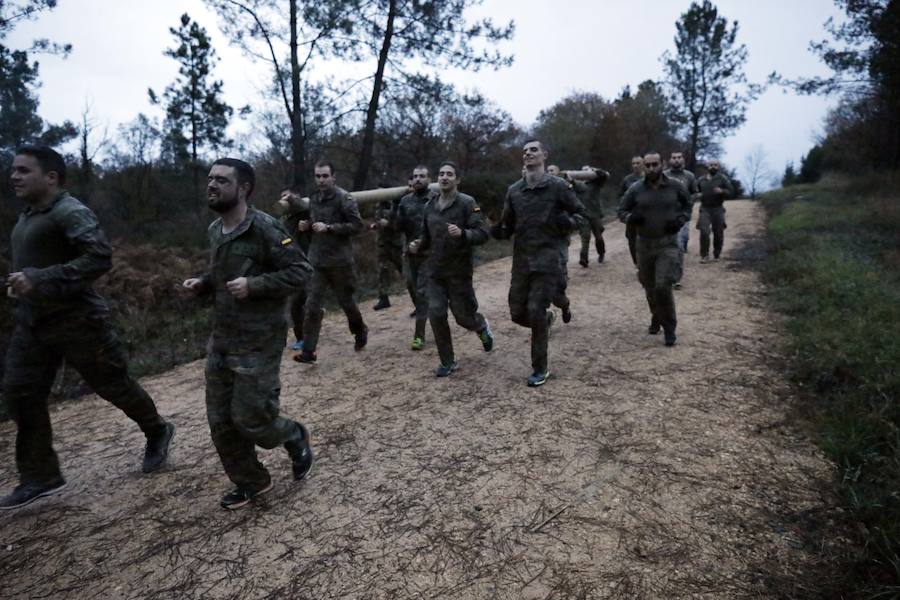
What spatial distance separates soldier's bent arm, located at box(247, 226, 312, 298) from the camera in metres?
3.23

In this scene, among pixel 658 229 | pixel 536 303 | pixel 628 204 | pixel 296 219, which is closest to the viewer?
pixel 536 303

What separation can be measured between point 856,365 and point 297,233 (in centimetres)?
625

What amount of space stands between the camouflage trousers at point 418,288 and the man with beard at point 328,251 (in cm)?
78

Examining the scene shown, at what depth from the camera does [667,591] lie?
2.67 meters

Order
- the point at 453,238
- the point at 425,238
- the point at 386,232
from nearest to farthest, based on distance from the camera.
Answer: the point at 453,238, the point at 425,238, the point at 386,232

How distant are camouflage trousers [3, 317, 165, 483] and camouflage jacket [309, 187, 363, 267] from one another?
2.67 meters

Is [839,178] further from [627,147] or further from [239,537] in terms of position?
[239,537]

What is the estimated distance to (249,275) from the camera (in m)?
3.35

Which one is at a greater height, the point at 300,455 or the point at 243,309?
the point at 243,309

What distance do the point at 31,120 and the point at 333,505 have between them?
17.1 meters

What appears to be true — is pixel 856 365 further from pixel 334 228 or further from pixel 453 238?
pixel 334 228

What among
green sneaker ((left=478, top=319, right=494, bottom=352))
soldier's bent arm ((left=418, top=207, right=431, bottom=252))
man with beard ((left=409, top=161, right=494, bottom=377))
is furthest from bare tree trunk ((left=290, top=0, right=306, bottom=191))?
green sneaker ((left=478, top=319, right=494, bottom=352))

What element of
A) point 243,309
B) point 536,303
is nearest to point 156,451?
point 243,309

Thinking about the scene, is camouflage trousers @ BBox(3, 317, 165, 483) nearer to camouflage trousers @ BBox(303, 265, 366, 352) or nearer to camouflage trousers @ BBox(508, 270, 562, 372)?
camouflage trousers @ BBox(303, 265, 366, 352)
